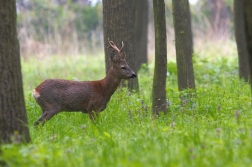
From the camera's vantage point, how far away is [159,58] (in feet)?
25.1

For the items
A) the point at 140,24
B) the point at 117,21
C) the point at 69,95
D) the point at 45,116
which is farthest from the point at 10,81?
the point at 140,24

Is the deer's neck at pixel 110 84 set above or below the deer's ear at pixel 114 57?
below

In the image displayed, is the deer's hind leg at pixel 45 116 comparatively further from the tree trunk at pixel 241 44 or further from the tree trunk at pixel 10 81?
the tree trunk at pixel 241 44

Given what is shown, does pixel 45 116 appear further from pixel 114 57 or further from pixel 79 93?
pixel 114 57

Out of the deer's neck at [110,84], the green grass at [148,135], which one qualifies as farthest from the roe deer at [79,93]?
the green grass at [148,135]

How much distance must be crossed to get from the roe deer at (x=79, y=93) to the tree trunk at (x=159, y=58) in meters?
0.83

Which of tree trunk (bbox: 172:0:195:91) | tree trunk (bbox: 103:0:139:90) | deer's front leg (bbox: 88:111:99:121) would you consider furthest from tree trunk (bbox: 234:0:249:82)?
deer's front leg (bbox: 88:111:99:121)

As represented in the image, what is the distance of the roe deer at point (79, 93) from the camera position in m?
8.05

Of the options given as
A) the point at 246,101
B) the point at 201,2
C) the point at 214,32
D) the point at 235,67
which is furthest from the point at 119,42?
the point at 201,2

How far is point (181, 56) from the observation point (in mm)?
9117

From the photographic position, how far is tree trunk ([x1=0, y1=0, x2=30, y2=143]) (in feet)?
18.5

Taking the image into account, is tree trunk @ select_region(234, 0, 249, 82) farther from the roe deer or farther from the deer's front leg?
the deer's front leg

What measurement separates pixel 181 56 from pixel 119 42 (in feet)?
A: 4.61

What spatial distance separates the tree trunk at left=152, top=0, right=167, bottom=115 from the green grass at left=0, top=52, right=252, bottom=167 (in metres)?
0.20
